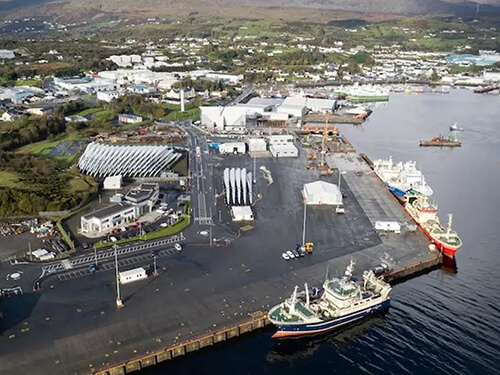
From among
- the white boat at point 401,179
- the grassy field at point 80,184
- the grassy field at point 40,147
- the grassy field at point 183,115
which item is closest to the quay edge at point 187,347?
the grassy field at point 80,184

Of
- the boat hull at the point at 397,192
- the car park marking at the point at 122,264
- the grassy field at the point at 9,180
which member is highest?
the grassy field at the point at 9,180

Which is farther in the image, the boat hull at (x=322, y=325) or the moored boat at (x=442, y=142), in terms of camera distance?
the moored boat at (x=442, y=142)

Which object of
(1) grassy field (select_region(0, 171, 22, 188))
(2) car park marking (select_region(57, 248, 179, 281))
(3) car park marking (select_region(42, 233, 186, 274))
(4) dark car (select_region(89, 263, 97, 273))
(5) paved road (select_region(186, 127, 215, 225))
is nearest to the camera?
(2) car park marking (select_region(57, 248, 179, 281))

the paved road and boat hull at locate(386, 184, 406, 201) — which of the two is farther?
boat hull at locate(386, 184, 406, 201)

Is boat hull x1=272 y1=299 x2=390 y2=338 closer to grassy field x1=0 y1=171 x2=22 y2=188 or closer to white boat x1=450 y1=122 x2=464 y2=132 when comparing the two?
grassy field x1=0 y1=171 x2=22 y2=188

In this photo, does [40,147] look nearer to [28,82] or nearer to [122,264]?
[122,264]

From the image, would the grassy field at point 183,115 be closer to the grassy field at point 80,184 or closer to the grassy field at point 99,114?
the grassy field at point 99,114

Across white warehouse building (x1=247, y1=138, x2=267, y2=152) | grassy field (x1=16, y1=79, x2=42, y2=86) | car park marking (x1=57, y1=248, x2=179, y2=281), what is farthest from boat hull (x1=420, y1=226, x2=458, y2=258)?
grassy field (x1=16, y1=79, x2=42, y2=86)
